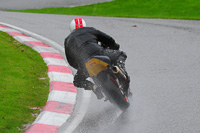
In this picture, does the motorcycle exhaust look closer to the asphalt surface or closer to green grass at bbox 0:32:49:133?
green grass at bbox 0:32:49:133

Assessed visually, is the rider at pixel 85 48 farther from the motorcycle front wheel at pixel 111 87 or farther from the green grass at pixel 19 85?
the green grass at pixel 19 85

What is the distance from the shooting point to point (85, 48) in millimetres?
6320

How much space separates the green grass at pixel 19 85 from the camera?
20.3 ft

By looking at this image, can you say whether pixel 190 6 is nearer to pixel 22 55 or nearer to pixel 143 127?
pixel 22 55

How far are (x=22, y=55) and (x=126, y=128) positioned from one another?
14.9 feet

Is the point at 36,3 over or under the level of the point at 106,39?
under

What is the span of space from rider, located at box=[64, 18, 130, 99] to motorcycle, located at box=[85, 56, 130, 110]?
11.5 inches

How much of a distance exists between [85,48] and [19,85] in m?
1.91

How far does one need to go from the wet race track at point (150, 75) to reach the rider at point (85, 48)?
0.49 m

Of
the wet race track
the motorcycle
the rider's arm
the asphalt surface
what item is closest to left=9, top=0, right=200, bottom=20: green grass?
the asphalt surface

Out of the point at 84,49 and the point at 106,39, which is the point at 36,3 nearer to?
the point at 106,39

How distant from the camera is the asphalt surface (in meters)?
19.8

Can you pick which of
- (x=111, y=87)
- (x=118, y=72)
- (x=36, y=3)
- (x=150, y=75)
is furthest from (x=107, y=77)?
(x=36, y=3)

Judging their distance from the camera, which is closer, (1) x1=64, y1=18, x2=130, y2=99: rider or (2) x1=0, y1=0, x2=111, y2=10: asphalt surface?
(1) x1=64, y1=18, x2=130, y2=99: rider
